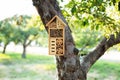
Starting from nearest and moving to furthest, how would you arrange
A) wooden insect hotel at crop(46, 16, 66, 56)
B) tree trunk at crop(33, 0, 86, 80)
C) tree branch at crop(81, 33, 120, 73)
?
wooden insect hotel at crop(46, 16, 66, 56) < tree trunk at crop(33, 0, 86, 80) < tree branch at crop(81, 33, 120, 73)

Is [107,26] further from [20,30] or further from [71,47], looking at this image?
[20,30]

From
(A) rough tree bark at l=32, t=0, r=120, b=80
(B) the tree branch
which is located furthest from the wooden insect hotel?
(B) the tree branch

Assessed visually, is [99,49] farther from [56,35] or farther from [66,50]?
[56,35]

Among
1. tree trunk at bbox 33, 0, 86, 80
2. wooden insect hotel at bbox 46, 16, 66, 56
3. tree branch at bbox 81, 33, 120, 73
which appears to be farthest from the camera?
tree branch at bbox 81, 33, 120, 73

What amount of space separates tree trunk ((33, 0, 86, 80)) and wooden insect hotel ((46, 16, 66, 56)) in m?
0.16

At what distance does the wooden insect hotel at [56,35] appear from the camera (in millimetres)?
3465

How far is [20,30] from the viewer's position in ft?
92.8

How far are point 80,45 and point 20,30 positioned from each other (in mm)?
8309

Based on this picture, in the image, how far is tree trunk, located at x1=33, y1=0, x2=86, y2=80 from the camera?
11.8 ft

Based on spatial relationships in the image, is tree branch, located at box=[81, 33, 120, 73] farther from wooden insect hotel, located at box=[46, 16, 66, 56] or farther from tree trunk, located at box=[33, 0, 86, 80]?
wooden insect hotel, located at box=[46, 16, 66, 56]

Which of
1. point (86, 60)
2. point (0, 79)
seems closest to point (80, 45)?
point (0, 79)

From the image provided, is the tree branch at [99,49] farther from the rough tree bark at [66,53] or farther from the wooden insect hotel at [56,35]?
the wooden insect hotel at [56,35]

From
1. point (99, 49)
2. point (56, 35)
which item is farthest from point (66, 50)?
point (99, 49)

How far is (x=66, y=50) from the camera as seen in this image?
3643 millimetres
